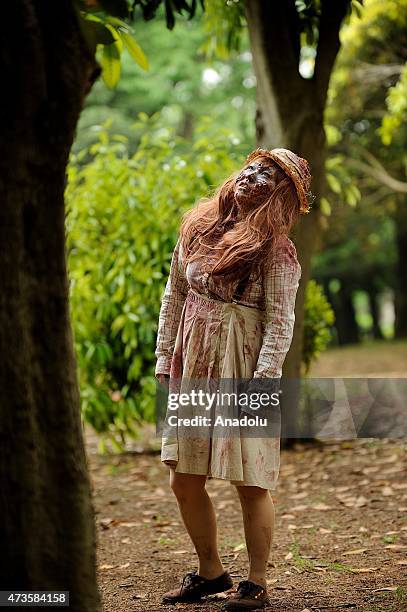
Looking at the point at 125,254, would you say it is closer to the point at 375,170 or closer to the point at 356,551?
the point at 356,551

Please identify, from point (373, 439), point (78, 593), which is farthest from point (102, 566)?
point (373, 439)

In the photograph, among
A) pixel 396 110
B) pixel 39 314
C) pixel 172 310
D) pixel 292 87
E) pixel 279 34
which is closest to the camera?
pixel 39 314

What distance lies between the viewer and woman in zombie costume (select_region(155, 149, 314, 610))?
3543 millimetres

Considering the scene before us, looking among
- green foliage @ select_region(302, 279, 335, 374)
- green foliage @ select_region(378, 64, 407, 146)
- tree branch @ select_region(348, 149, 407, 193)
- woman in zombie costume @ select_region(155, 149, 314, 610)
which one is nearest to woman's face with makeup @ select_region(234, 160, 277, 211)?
woman in zombie costume @ select_region(155, 149, 314, 610)

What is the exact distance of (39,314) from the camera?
2.71 meters

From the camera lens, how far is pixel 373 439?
790 centimetres

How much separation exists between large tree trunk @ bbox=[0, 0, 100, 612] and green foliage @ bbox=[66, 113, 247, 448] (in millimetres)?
4352

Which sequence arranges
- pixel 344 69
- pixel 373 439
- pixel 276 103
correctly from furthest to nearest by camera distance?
pixel 344 69
pixel 373 439
pixel 276 103

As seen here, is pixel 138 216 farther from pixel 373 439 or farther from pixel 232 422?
pixel 232 422

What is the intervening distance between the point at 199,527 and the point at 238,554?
1.08 meters

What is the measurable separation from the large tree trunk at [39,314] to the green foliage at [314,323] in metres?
5.19

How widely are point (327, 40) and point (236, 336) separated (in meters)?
4.02

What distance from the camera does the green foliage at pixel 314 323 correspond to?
7.82m

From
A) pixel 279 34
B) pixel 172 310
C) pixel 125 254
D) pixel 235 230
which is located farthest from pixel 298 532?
pixel 279 34
